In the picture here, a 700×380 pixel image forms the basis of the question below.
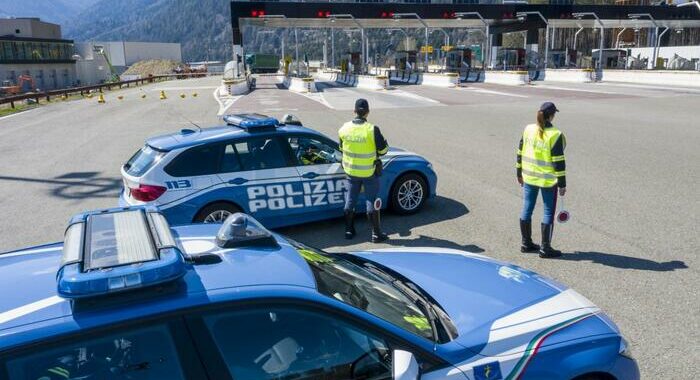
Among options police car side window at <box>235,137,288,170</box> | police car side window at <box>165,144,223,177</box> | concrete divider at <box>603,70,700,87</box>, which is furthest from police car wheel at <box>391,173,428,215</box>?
concrete divider at <box>603,70,700,87</box>

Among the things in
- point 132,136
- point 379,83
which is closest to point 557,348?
point 132,136

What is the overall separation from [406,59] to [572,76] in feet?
76.4

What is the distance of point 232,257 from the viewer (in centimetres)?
288

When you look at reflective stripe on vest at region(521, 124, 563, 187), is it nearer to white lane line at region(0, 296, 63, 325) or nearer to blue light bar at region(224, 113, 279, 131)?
blue light bar at region(224, 113, 279, 131)

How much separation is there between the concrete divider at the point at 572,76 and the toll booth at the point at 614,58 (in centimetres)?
1746

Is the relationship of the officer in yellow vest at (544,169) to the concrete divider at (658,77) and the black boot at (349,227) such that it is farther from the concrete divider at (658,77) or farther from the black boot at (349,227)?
the concrete divider at (658,77)

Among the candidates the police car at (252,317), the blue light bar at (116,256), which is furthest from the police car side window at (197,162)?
the blue light bar at (116,256)

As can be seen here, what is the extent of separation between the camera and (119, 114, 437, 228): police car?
7.04 meters

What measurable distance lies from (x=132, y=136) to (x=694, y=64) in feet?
186

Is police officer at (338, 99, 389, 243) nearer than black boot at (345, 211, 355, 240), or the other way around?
police officer at (338, 99, 389, 243)

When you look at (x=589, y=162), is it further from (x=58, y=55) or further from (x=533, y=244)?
(x=58, y=55)

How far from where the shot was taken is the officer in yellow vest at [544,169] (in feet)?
21.2

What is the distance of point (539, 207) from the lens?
8930mm

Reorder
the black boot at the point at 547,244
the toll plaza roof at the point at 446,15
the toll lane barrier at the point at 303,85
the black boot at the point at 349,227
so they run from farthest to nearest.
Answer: the toll plaza roof at the point at 446,15 → the toll lane barrier at the point at 303,85 → the black boot at the point at 349,227 → the black boot at the point at 547,244
